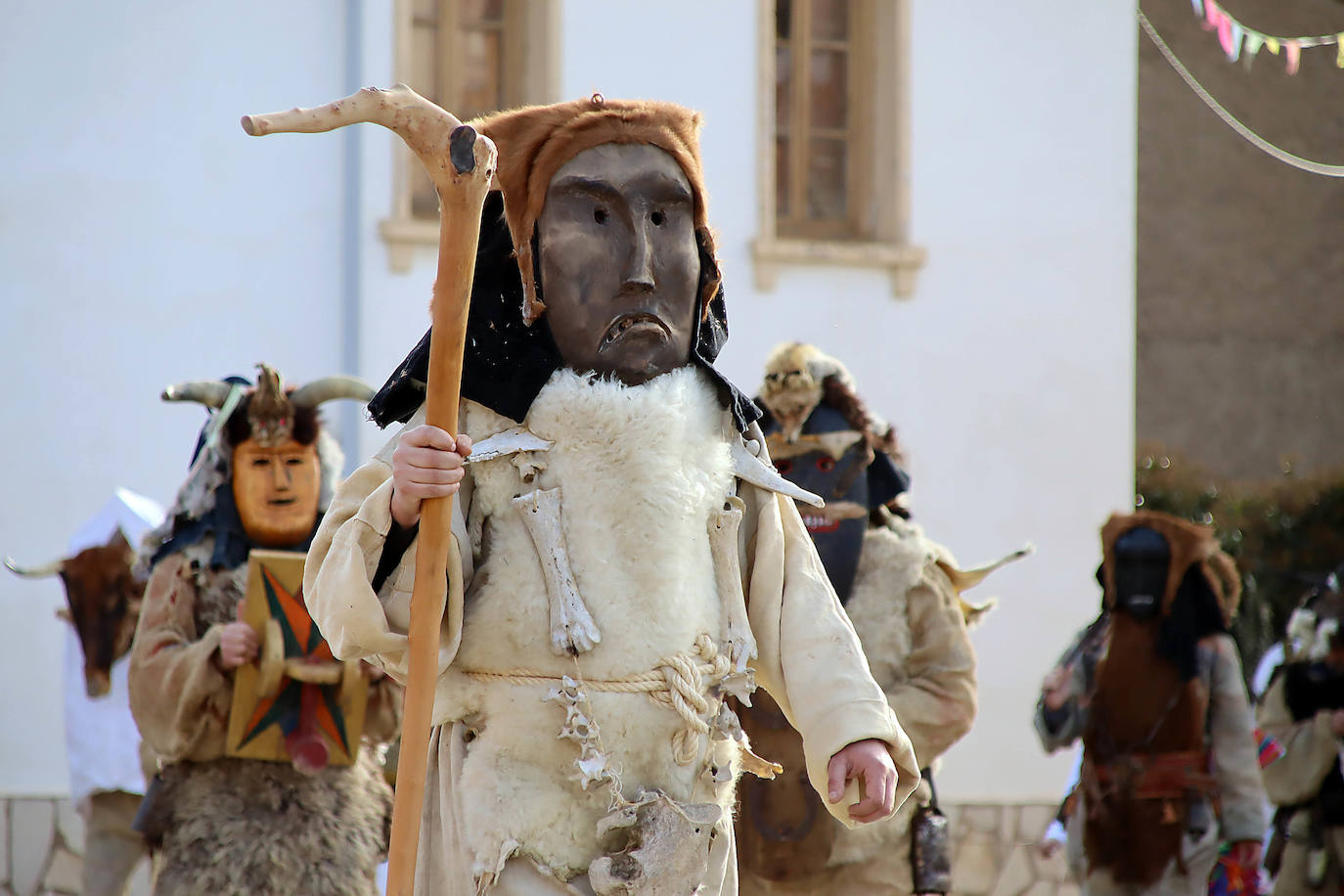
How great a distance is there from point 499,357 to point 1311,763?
498 centimetres

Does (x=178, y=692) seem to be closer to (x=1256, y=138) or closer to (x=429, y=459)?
(x=429, y=459)

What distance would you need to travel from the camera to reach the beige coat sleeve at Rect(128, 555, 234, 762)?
5.24m

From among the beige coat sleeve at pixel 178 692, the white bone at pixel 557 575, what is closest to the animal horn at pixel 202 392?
the beige coat sleeve at pixel 178 692

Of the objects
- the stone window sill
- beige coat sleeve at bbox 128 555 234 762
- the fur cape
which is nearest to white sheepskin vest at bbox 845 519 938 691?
the fur cape

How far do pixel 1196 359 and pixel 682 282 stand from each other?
11625 mm

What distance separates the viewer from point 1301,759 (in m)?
7.33

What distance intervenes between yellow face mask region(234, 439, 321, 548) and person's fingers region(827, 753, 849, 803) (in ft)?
8.95

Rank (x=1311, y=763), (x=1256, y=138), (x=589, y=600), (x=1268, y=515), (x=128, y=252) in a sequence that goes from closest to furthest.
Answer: (x=589, y=600)
(x=1311, y=763)
(x=128, y=252)
(x=1268, y=515)
(x=1256, y=138)

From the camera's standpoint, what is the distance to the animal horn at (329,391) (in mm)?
5656

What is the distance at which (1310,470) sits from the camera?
1375 cm

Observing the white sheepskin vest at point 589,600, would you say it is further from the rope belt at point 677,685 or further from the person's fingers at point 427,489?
the person's fingers at point 427,489

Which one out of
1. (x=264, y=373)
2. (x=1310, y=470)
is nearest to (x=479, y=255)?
(x=264, y=373)

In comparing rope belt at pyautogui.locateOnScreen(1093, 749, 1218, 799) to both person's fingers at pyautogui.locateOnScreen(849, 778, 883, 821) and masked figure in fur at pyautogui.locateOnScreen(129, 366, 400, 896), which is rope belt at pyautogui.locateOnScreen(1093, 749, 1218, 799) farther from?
person's fingers at pyautogui.locateOnScreen(849, 778, 883, 821)

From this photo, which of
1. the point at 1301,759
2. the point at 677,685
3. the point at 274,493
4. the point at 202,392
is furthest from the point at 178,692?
the point at 1301,759
